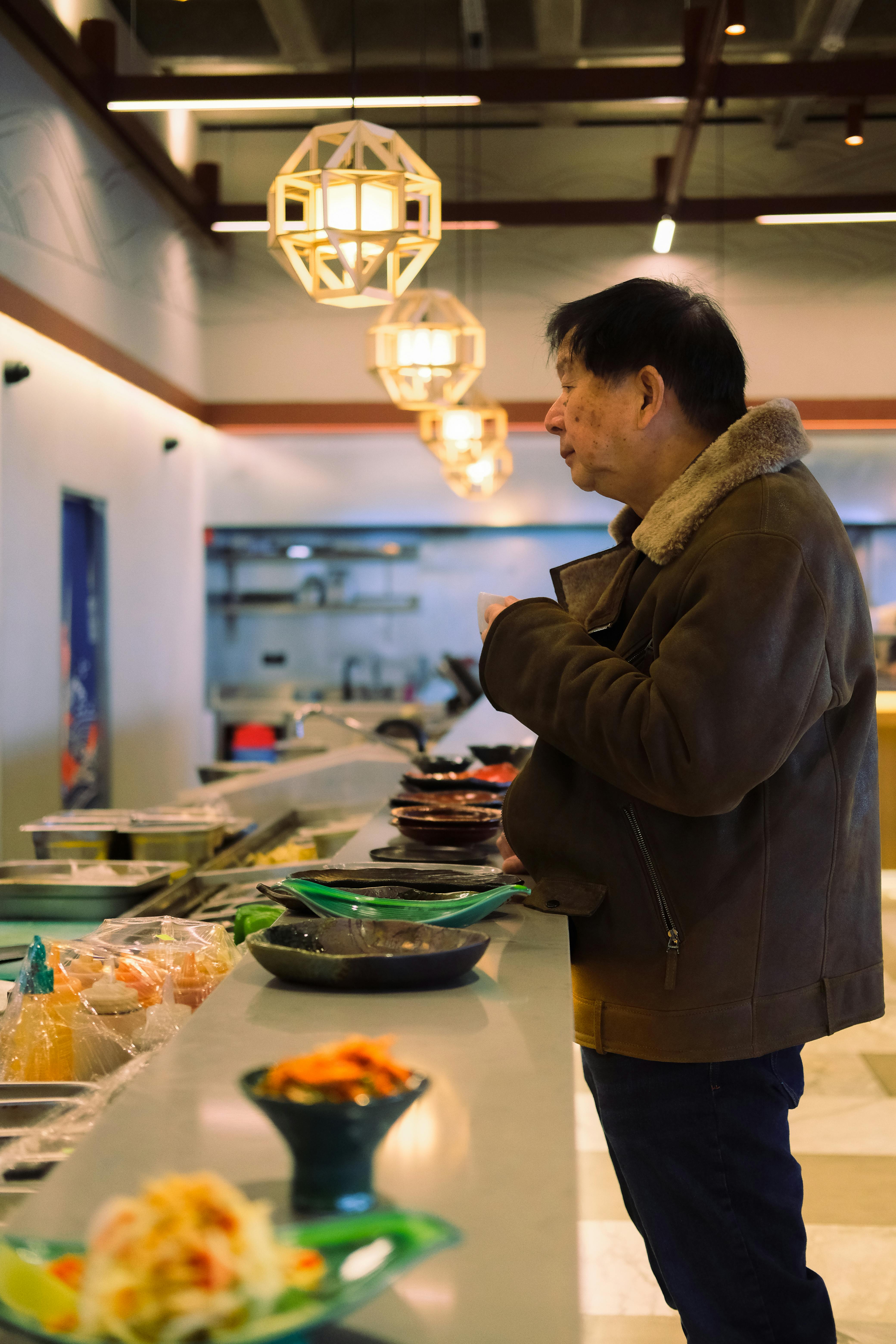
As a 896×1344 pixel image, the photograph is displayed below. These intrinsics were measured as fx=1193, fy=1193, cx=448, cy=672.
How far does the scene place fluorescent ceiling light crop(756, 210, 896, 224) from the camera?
818cm

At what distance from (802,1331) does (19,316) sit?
20.2 ft

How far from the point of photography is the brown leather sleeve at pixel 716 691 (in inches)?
50.3

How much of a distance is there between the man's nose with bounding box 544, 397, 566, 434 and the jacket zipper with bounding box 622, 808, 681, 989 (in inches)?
20.1

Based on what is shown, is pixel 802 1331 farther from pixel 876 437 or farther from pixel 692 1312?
pixel 876 437

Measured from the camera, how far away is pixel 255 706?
35.0 feet

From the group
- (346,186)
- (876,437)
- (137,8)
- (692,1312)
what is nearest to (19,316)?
(137,8)

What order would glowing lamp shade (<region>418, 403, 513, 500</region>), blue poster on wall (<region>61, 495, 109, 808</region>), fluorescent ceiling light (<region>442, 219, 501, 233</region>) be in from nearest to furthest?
glowing lamp shade (<region>418, 403, 513, 500</region>) < blue poster on wall (<region>61, 495, 109, 808</region>) < fluorescent ceiling light (<region>442, 219, 501, 233</region>)

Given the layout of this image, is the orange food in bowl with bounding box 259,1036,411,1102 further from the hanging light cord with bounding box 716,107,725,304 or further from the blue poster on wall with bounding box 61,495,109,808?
the hanging light cord with bounding box 716,107,725,304

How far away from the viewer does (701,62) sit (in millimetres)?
7078

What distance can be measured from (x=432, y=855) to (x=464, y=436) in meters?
5.02

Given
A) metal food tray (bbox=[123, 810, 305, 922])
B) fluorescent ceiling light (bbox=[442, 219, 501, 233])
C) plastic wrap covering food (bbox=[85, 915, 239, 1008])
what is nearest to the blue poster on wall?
fluorescent ceiling light (bbox=[442, 219, 501, 233])

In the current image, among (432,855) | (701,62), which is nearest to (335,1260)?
(432,855)

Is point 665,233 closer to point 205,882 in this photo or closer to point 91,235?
point 91,235

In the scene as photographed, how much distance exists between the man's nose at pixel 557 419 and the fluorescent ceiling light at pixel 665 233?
7.02m
